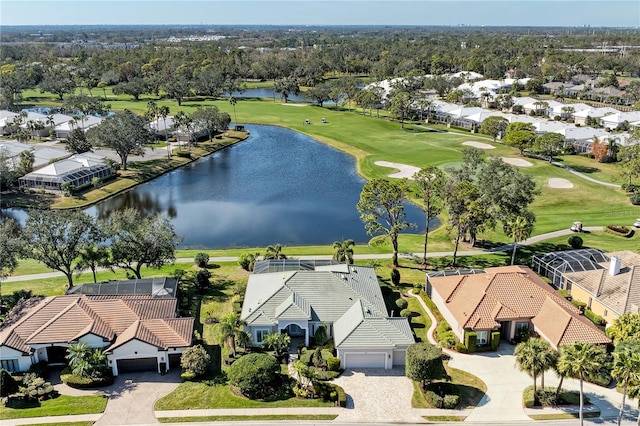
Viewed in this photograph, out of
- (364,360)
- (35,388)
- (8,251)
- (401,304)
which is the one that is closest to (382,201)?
(401,304)

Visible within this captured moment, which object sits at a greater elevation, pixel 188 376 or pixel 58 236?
pixel 58 236

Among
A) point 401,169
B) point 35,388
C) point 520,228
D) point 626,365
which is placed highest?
point 520,228

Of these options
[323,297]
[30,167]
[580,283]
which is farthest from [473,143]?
[30,167]

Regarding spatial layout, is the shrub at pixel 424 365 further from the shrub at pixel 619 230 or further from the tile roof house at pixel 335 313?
the shrub at pixel 619 230

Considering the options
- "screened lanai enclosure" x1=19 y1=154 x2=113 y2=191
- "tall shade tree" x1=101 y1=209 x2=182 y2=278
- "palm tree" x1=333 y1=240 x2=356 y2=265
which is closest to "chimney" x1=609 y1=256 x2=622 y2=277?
"palm tree" x1=333 y1=240 x2=356 y2=265

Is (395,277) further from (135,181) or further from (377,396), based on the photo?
(135,181)

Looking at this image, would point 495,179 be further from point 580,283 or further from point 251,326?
point 251,326
